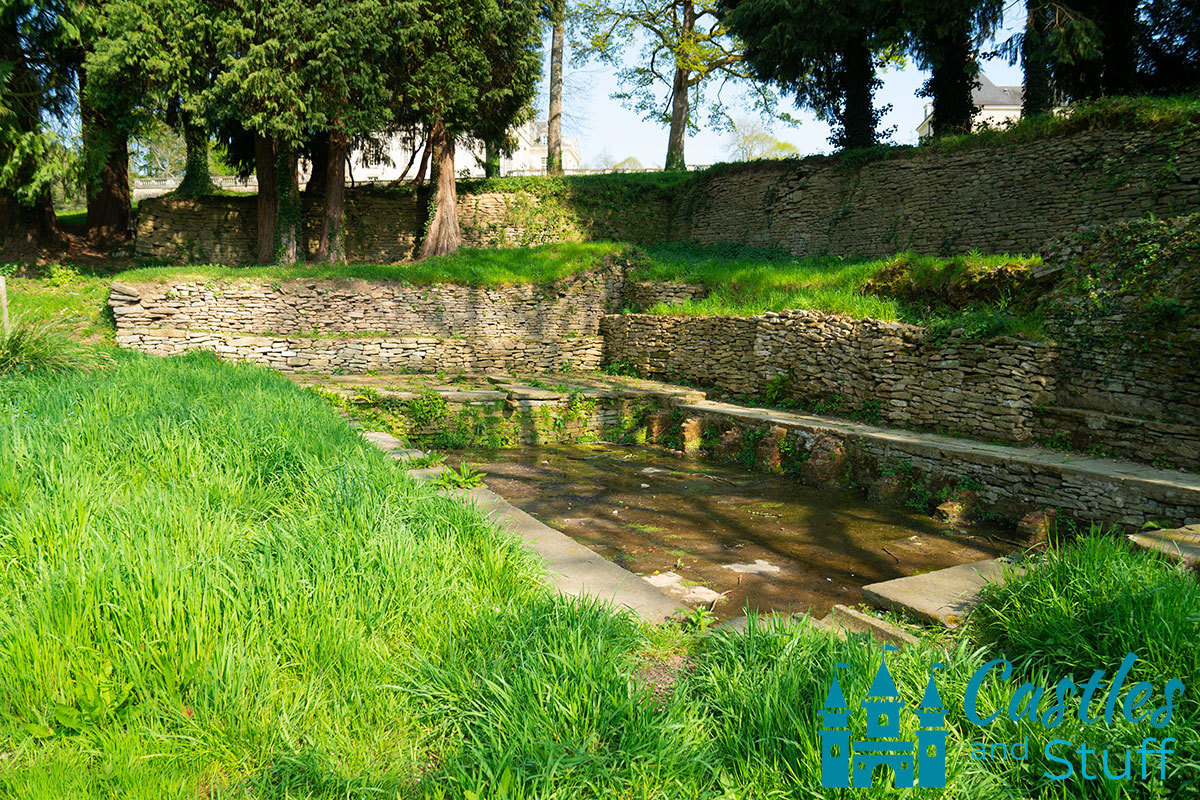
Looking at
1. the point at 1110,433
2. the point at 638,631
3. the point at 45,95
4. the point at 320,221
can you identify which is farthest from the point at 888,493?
the point at 45,95

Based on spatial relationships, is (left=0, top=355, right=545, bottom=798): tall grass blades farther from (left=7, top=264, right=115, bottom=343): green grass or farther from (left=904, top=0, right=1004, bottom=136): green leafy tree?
(left=904, top=0, right=1004, bottom=136): green leafy tree

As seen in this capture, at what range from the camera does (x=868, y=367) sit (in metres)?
8.83

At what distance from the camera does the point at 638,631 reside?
2510mm

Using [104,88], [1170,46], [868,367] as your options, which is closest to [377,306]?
[104,88]

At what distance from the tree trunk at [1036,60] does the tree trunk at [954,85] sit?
1277mm

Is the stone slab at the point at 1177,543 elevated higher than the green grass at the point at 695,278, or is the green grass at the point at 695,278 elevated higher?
the green grass at the point at 695,278

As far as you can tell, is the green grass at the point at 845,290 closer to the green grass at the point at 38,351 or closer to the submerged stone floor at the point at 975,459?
the submerged stone floor at the point at 975,459

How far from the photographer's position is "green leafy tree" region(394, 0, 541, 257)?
608 inches

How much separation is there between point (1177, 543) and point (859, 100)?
1652cm

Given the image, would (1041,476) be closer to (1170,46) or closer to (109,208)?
(1170,46)

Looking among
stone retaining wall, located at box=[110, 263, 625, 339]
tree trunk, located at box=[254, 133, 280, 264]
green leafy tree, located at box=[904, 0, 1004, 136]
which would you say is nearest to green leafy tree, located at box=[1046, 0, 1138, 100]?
green leafy tree, located at box=[904, 0, 1004, 136]

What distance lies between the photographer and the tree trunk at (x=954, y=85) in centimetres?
1520

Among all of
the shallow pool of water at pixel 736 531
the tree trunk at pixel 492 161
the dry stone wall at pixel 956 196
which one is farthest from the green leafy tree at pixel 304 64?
the dry stone wall at pixel 956 196

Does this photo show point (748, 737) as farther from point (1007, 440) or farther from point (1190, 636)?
point (1007, 440)
